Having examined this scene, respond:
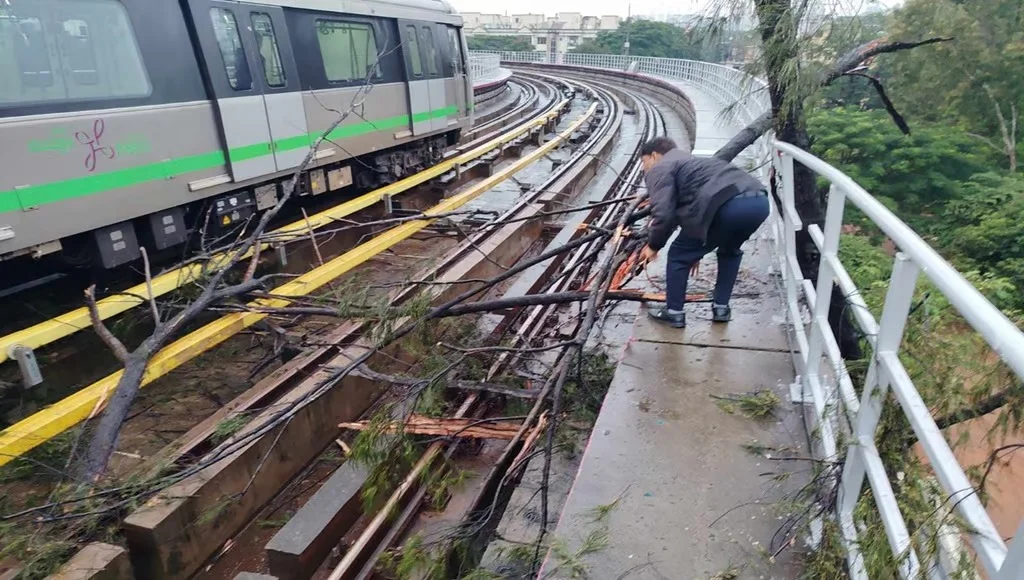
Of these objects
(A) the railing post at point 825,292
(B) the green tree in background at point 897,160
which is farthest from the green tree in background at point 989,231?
(A) the railing post at point 825,292

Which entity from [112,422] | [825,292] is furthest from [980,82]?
[112,422]

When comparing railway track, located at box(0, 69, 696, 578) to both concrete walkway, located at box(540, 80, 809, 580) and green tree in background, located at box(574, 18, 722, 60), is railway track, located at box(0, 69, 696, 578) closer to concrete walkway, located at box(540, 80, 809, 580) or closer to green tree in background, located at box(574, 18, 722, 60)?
concrete walkway, located at box(540, 80, 809, 580)

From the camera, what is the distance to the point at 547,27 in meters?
89.4

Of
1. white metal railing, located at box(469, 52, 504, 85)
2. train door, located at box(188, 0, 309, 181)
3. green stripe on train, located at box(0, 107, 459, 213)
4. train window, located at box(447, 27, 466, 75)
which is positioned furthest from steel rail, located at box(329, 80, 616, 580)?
white metal railing, located at box(469, 52, 504, 85)

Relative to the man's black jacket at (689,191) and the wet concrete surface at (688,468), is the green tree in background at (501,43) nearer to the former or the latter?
the man's black jacket at (689,191)

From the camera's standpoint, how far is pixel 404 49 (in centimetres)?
1025

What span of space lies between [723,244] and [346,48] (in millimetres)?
6785

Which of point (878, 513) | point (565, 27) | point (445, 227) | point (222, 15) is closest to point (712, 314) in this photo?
point (878, 513)

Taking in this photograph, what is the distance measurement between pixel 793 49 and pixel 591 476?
8.91 feet

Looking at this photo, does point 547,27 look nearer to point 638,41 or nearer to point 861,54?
point 638,41

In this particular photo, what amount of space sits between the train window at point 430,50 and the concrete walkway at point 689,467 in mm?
8337

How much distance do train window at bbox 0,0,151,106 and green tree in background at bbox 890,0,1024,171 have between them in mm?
19696

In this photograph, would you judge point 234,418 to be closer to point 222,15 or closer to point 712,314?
point 712,314

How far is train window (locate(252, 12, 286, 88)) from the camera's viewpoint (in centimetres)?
741
